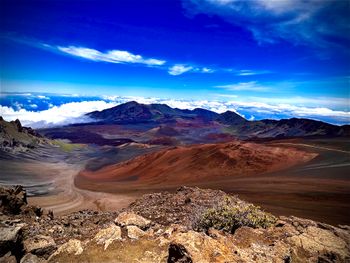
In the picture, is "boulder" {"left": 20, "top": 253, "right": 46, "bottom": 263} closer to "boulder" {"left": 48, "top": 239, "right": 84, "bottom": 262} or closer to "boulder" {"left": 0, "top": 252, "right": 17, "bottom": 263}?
"boulder" {"left": 0, "top": 252, "right": 17, "bottom": 263}

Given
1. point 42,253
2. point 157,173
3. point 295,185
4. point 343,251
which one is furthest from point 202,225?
point 157,173

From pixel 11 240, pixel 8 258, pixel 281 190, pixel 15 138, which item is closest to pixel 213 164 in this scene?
pixel 281 190

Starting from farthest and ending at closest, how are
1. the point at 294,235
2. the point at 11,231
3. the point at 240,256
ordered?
1. the point at 294,235
2. the point at 11,231
3. the point at 240,256

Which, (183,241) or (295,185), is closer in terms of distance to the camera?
(183,241)

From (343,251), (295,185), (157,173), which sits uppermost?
(343,251)

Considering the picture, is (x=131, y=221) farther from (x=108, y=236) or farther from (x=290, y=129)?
(x=290, y=129)

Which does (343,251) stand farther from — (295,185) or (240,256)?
(295,185)
